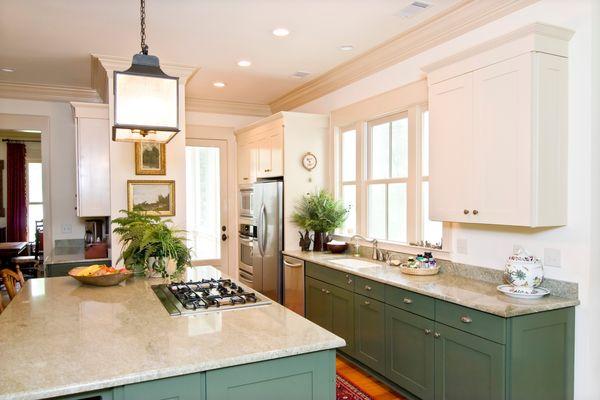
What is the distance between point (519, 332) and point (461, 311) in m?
0.32

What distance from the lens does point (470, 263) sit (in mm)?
3105

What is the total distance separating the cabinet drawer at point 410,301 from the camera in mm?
2746

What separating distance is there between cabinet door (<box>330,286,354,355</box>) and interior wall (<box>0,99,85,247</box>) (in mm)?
3375

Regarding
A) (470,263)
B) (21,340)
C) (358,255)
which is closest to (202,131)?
(358,255)

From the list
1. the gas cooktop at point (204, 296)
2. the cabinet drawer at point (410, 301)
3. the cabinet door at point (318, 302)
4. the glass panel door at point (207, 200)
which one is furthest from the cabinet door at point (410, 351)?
the glass panel door at point (207, 200)

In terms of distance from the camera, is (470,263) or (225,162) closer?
(470,263)

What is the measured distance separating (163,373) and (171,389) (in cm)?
9

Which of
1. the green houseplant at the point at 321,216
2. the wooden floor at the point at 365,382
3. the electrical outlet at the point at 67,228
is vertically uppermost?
the green houseplant at the point at 321,216

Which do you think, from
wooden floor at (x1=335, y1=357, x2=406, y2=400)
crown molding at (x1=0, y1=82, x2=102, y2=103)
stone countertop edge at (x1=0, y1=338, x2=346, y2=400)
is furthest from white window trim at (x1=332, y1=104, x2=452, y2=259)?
crown molding at (x1=0, y1=82, x2=102, y2=103)

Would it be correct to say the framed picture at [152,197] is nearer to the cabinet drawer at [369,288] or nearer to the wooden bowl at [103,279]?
the wooden bowl at [103,279]

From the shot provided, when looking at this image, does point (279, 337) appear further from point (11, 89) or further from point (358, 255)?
point (11, 89)

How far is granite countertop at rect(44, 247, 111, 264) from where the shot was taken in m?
4.32

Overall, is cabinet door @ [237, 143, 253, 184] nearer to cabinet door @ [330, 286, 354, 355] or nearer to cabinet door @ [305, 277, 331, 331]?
cabinet door @ [305, 277, 331, 331]

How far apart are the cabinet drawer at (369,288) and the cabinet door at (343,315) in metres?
0.13
